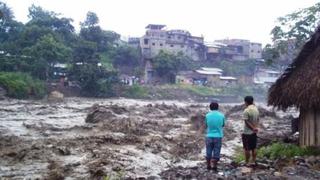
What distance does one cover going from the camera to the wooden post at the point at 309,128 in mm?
11852

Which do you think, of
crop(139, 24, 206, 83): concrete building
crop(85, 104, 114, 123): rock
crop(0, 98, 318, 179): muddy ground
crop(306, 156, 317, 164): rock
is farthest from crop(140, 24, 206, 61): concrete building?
crop(306, 156, 317, 164): rock

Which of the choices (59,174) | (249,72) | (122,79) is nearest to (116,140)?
(59,174)

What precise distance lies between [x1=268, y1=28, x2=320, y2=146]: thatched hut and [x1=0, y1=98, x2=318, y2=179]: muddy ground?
259cm

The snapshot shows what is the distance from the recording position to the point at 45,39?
42.5 meters

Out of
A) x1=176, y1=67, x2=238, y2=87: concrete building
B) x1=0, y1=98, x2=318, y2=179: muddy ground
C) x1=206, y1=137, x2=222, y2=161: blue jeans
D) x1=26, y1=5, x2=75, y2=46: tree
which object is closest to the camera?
x1=206, y1=137, x2=222, y2=161: blue jeans

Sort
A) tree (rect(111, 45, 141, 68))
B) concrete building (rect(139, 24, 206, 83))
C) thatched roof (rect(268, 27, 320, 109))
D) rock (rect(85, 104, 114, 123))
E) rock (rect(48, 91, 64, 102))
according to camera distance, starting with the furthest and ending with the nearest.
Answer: concrete building (rect(139, 24, 206, 83))
tree (rect(111, 45, 141, 68))
rock (rect(48, 91, 64, 102))
rock (rect(85, 104, 114, 123))
thatched roof (rect(268, 27, 320, 109))

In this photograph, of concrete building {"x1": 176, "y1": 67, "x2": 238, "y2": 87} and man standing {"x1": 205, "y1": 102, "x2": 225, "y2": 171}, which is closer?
man standing {"x1": 205, "y1": 102, "x2": 225, "y2": 171}

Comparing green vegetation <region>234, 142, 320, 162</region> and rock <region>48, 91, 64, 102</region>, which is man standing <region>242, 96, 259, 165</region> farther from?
rock <region>48, 91, 64, 102</region>

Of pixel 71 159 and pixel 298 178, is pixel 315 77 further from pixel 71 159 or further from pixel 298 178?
pixel 71 159

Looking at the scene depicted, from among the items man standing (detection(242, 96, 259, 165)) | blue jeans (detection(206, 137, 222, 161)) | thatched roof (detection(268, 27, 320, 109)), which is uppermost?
thatched roof (detection(268, 27, 320, 109))

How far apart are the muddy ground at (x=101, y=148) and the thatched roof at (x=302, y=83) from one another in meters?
2.68

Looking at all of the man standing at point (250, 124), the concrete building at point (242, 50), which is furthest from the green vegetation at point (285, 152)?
the concrete building at point (242, 50)

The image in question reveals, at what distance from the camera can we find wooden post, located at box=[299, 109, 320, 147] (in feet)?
38.9

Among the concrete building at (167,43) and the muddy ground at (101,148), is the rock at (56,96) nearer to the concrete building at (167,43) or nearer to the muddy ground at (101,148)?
the muddy ground at (101,148)
